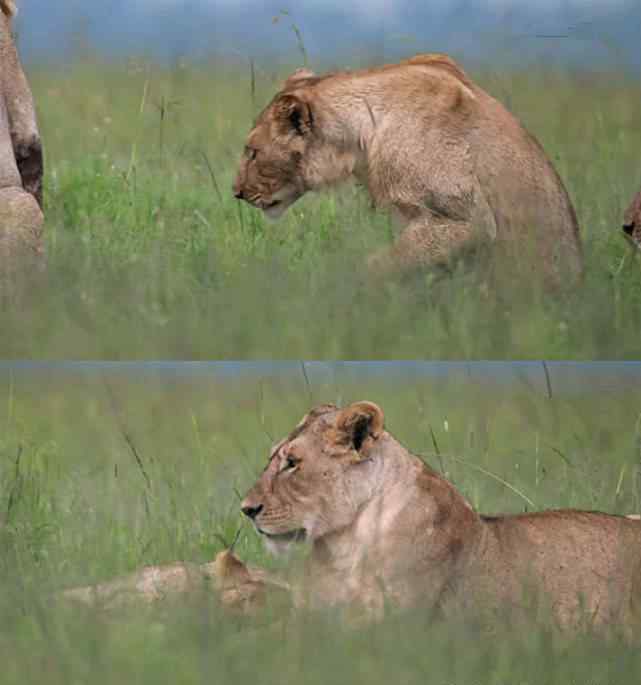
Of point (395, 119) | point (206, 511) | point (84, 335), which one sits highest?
point (395, 119)

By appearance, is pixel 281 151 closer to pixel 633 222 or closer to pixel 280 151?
pixel 280 151

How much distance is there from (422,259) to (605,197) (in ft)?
1.73

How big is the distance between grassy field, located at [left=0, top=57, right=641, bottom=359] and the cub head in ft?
0.16

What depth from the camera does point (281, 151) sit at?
5.11 m

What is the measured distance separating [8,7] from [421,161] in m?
0.86

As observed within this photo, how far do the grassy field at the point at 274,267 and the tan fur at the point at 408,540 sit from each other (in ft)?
0.72

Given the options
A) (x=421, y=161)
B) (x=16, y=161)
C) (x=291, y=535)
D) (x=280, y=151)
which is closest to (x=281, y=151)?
(x=280, y=151)

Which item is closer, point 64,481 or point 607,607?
point 607,607

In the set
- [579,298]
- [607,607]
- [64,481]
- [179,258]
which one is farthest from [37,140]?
[607,607]

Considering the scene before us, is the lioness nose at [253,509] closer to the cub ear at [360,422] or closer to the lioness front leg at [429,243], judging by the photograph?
the cub ear at [360,422]

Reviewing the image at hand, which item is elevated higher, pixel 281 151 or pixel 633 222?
pixel 281 151

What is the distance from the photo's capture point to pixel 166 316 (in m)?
4.96

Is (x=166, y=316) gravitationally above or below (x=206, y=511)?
above

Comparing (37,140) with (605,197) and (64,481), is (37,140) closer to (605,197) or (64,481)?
(64,481)
